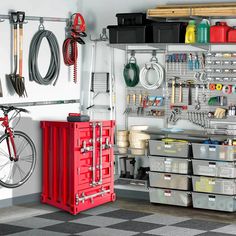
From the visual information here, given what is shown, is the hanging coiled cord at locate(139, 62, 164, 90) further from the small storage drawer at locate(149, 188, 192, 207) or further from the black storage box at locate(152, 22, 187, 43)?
the small storage drawer at locate(149, 188, 192, 207)

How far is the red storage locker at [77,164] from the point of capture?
25.0ft

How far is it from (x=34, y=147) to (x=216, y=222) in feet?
7.35

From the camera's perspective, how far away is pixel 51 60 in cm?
830

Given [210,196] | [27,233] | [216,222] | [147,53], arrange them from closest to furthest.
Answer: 1. [27,233]
2. [216,222]
3. [210,196]
4. [147,53]

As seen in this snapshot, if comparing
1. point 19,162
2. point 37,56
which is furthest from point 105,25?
point 19,162

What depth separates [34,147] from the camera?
25.3ft

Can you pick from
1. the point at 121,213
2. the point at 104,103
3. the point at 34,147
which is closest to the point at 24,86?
the point at 34,147

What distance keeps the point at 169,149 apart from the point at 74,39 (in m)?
1.88

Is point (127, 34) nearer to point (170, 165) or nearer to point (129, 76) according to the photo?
point (129, 76)

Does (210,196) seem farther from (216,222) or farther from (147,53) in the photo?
(147,53)

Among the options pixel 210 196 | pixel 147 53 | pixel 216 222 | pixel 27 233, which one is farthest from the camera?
pixel 147 53

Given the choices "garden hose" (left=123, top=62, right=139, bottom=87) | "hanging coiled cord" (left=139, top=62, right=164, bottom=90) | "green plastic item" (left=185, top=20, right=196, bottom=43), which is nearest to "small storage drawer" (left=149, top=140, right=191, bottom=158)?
"hanging coiled cord" (left=139, top=62, right=164, bottom=90)

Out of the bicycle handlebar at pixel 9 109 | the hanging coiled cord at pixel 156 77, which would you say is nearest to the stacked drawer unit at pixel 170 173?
the hanging coiled cord at pixel 156 77

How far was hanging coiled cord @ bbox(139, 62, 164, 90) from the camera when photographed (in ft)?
27.1
